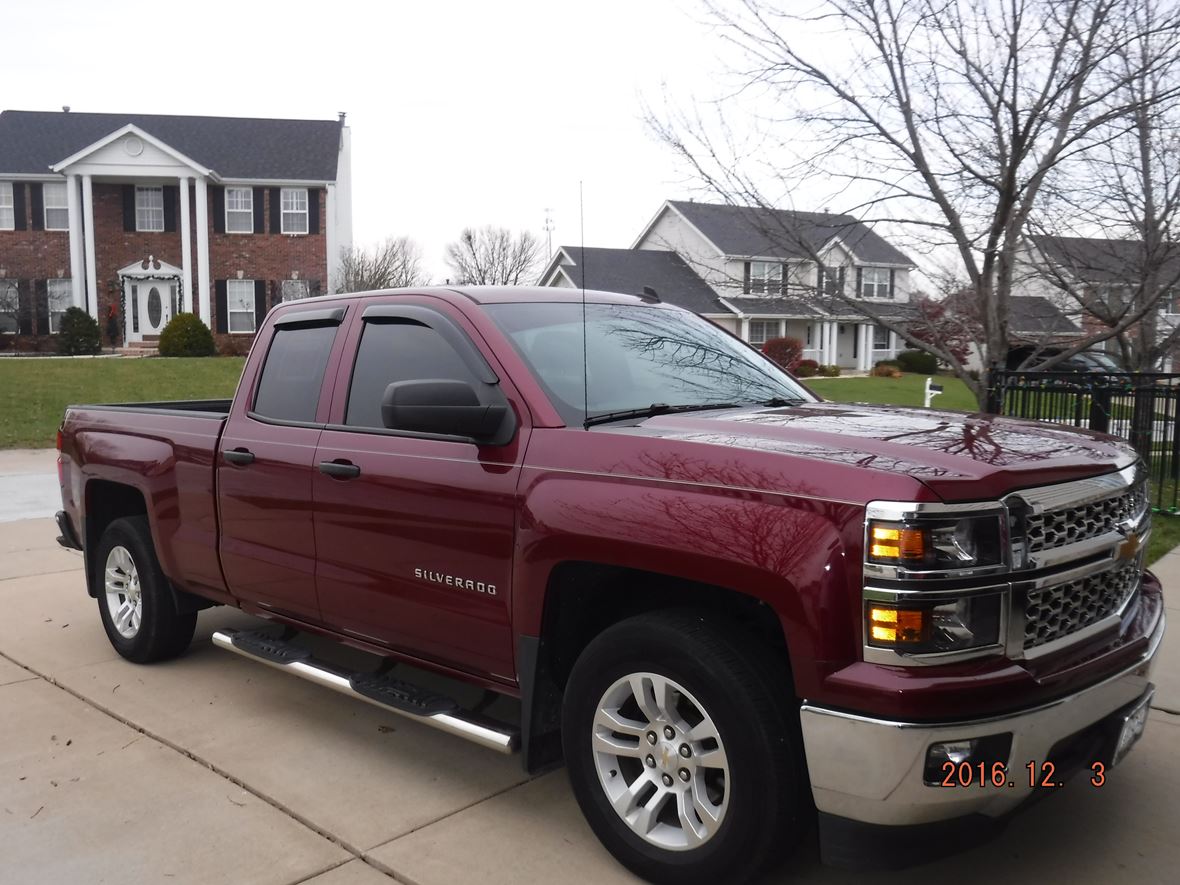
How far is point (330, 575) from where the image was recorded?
4.38 metres

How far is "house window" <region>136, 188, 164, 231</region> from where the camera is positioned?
3566cm

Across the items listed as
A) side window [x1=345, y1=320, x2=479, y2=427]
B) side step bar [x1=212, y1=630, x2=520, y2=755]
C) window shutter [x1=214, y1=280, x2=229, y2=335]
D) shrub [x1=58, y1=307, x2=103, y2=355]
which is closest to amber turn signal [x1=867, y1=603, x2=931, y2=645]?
side step bar [x1=212, y1=630, x2=520, y2=755]

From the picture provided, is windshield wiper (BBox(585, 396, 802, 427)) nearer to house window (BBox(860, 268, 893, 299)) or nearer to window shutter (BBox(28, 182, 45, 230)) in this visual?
house window (BBox(860, 268, 893, 299))

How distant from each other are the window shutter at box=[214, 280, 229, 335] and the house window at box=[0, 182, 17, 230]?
738 centimetres

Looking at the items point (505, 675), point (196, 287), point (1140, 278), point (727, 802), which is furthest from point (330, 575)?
point (196, 287)

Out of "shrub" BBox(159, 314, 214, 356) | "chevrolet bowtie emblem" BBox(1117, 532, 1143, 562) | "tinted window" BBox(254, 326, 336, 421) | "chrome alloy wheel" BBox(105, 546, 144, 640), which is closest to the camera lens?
"chevrolet bowtie emblem" BBox(1117, 532, 1143, 562)

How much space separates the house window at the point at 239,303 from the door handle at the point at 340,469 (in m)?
32.9

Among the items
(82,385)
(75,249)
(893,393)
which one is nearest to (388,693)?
(82,385)

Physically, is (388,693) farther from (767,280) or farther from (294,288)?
(294,288)

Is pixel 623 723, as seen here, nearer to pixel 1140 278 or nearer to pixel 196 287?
pixel 1140 278

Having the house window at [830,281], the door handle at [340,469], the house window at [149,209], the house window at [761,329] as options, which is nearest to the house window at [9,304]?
the house window at [149,209]

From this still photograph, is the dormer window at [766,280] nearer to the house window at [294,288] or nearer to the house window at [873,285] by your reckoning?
the house window at [873,285]

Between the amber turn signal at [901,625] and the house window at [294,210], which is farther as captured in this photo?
the house window at [294,210]

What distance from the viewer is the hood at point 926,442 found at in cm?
285
